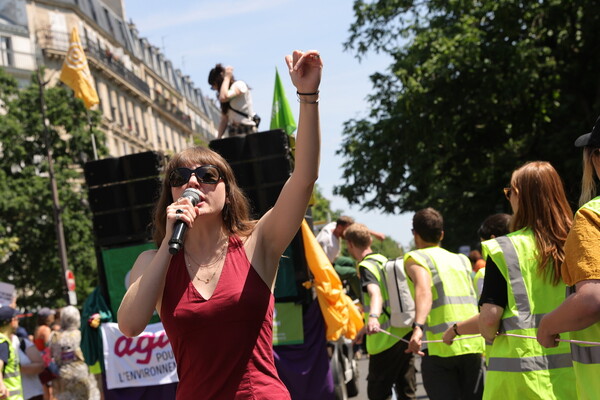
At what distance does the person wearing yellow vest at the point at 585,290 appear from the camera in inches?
133

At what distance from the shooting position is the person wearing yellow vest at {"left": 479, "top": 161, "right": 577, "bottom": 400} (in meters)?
4.52

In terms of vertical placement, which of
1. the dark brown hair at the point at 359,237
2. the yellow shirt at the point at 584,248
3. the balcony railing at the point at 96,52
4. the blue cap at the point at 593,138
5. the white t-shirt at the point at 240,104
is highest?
the balcony railing at the point at 96,52

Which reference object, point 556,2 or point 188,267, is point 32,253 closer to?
point 556,2

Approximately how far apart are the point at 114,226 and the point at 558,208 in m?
6.31

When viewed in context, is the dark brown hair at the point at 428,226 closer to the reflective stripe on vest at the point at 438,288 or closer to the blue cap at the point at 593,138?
the reflective stripe on vest at the point at 438,288

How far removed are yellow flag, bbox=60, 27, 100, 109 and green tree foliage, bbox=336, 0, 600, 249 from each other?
8.61 m

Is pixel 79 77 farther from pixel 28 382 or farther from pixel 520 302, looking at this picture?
pixel 520 302

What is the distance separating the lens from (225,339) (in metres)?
3.43

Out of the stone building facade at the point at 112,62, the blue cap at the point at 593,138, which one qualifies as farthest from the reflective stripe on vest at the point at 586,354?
the stone building facade at the point at 112,62

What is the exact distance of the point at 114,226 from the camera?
10133mm

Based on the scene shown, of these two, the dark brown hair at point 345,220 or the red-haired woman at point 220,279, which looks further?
the dark brown hair at point 345,220

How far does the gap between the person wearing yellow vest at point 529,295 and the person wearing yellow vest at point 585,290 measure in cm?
82

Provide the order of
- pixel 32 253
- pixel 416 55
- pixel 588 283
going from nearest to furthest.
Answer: pixel 588 283 → pixel 416 55 → pixel 32 253

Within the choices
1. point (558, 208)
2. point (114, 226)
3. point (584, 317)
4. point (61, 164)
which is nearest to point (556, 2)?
point (114, 226)
